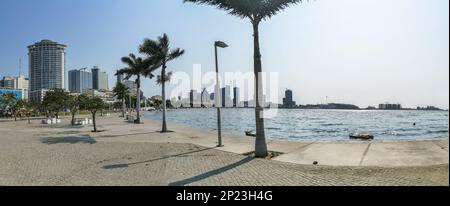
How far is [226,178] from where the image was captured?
28.3 feet

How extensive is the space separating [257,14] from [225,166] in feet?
19.8

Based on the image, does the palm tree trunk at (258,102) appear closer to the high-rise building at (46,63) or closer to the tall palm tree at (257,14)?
the tall palm tree at (257,14)

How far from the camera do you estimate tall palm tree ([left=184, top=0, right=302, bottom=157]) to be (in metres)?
12.5

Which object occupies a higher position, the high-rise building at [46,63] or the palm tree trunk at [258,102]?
the high-rise building at [46,63]

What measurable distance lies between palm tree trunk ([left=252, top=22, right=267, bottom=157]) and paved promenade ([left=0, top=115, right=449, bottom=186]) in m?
0.83

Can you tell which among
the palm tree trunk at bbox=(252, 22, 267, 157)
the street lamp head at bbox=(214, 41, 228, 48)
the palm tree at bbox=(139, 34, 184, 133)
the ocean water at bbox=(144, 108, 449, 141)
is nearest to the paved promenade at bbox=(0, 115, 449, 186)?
the palm tree trunk at bbox=(252, 22, 267, 157)

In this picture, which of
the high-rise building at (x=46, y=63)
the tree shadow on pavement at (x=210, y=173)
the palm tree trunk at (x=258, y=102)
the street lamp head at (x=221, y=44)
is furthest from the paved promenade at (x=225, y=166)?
the high-rise building at (x=46, y=63)

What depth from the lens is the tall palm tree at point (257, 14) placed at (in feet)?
41.1

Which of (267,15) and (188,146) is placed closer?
(267,15)

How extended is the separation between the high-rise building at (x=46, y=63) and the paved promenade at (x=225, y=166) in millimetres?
171284
